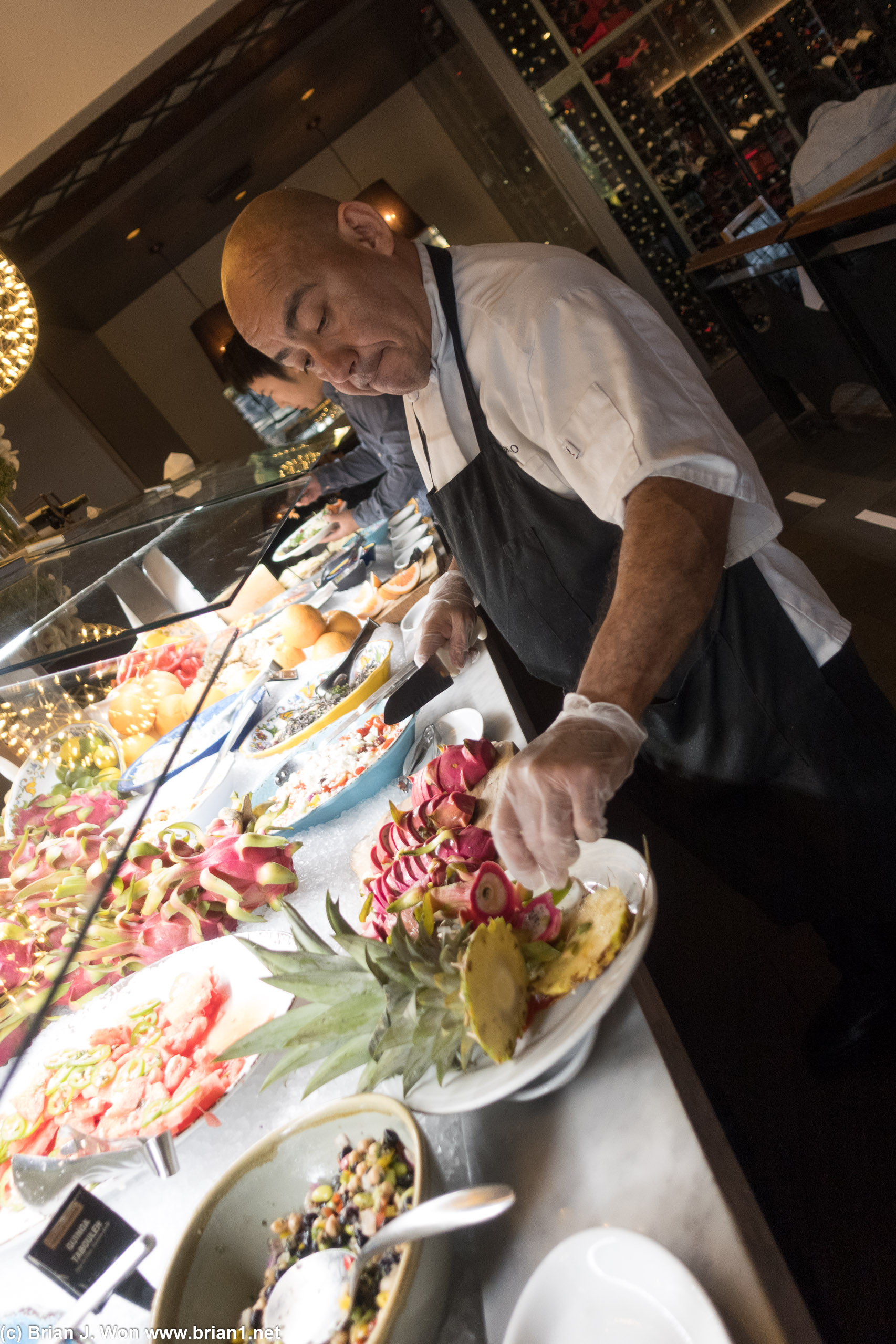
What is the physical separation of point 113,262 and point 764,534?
262 inches

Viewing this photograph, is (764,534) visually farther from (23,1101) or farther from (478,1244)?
(23,1101)

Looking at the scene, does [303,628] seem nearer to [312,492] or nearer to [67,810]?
[67,810]

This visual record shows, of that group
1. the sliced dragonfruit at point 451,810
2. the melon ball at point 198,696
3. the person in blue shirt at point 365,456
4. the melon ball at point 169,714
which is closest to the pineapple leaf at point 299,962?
the sliced dragonfruit at point 451,810

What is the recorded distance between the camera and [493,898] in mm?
938


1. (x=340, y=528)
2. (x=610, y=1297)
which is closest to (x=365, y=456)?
(x=340, y=528)

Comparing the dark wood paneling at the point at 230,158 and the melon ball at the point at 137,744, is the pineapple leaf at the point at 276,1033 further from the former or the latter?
the dark wood paneling at the point at 230,158

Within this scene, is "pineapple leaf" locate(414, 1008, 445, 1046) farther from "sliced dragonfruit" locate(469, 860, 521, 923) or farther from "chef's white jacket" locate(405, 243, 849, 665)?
"chef's white jacket" locate(405, 243, 849, 665)

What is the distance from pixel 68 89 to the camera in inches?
124

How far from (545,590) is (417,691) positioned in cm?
43

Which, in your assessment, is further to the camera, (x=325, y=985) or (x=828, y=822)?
(x=828, y=822)

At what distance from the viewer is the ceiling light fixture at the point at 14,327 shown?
2.53 meters

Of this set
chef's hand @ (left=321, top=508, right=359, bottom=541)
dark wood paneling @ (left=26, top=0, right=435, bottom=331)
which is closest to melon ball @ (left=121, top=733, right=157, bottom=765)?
chef's hand @ (left=321, top=508, right=359, bottom=541)

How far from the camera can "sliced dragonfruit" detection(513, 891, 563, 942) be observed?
0.91 metres

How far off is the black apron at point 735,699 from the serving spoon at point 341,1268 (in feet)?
2.66
